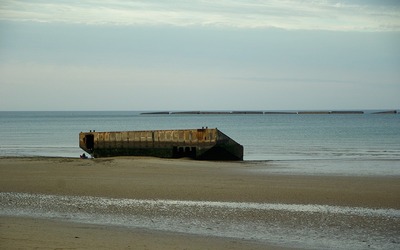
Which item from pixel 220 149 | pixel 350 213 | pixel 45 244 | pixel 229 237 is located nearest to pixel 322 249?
pixel 229 237

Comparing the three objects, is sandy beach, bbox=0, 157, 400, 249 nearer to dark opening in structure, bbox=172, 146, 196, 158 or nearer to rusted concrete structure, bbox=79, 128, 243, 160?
rusted concrete structure, bbox=79, 128, 243, 160

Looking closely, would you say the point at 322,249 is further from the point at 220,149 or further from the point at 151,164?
the point at 220,149

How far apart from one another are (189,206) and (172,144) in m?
12.8

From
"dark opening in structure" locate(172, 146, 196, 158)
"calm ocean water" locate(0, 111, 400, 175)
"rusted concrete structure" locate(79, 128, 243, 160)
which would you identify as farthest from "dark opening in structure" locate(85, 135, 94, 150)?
"calm ocean water" locate(0, 111, 400, 175)

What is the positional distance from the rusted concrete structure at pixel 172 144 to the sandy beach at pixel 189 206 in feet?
12.6

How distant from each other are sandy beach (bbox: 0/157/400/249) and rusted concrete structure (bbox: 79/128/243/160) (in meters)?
3.84

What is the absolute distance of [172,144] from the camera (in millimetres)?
26031

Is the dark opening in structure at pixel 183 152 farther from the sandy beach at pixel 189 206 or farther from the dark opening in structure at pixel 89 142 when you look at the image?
the dark opening in structure at pixel 89 142

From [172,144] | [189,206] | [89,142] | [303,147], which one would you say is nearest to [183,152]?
[172,144]

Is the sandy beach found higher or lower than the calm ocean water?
higher

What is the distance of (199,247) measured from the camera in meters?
9.34

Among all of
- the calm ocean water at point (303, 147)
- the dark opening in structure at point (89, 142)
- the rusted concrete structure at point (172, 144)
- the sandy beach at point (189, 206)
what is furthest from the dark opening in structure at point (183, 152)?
the dark opening in structure at point (89, 142)

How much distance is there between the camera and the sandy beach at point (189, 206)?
9.85 m

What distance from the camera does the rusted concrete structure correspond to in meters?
25.6
